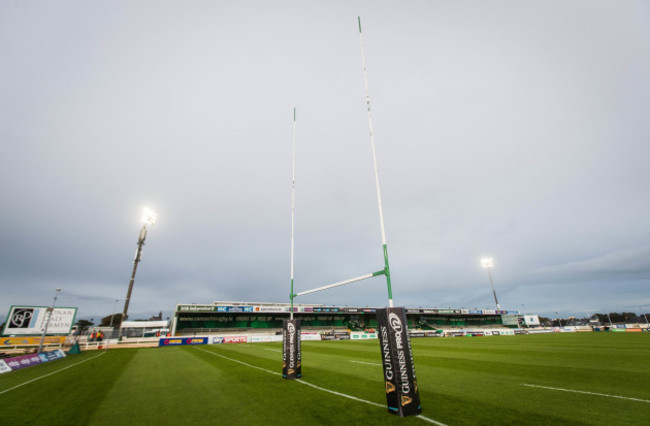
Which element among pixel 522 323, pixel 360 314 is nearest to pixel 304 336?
pixel 360 314

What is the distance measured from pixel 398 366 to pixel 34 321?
101 feet

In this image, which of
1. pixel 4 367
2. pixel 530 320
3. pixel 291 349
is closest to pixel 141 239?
pixel 4 367

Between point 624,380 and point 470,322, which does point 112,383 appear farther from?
point 470,322

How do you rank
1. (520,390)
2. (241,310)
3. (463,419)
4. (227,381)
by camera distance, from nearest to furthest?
1. (463,419)
2. (520,390)
3. (227,381)
4. (241,310)

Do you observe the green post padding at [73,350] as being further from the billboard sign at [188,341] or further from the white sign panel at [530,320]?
the white sign panel at [530,320]

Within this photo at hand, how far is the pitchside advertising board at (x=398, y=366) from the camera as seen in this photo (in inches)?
207

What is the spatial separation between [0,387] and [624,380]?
66.1ft

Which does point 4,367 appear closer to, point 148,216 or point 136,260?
point 136,260

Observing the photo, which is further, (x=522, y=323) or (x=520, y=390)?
(x=522, y=323)

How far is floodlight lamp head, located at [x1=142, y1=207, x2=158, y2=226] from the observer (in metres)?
37.8

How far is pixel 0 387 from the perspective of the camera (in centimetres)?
915

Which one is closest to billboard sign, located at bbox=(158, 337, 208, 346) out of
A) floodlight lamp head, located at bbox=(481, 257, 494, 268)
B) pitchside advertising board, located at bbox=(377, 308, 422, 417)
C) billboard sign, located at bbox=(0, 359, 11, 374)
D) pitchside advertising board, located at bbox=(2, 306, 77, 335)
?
pitchside advertising board, located at bbox=(2, 306, 77, 335)

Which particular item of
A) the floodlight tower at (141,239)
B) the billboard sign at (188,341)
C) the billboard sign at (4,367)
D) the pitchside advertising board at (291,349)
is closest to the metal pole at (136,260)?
the floodlight tower at (141,239)

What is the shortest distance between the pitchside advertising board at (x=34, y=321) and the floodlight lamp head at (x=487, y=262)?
65.8 m
